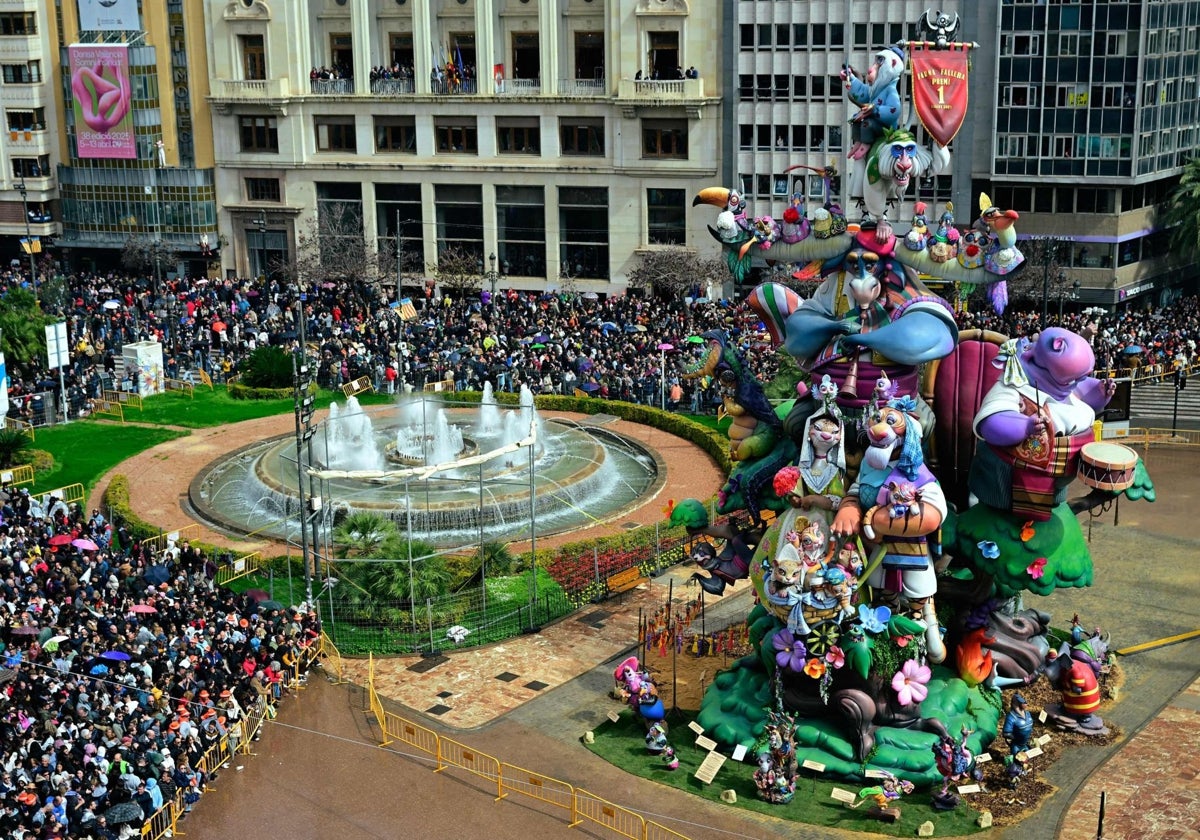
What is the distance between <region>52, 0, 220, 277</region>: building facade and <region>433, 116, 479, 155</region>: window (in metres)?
15.0

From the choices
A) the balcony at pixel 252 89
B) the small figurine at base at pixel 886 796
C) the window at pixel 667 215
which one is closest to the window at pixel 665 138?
the window at pixel 667 215

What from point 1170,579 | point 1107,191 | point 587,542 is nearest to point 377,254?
point 1107,191

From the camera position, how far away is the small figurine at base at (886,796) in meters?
33.9

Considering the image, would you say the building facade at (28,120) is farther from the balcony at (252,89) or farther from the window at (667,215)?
the window at (667,215)

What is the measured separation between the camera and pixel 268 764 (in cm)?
3712

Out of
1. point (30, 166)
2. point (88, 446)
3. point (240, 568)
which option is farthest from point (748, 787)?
point (30, 166)

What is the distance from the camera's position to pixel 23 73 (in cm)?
9931

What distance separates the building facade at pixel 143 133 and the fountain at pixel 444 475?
38032 mm

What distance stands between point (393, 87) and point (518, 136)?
821cm

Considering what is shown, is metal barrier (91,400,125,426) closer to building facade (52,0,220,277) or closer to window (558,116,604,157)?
building facade (52,0,220,277)

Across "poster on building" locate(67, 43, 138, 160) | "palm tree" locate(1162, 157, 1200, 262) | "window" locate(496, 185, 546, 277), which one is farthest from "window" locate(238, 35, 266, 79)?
"palm tree" locate(1162, 157, 1200, 262)

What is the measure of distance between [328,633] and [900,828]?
17.8m

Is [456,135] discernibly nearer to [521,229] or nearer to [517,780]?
[521,229]

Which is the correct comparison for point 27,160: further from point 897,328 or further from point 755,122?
point 897,328
